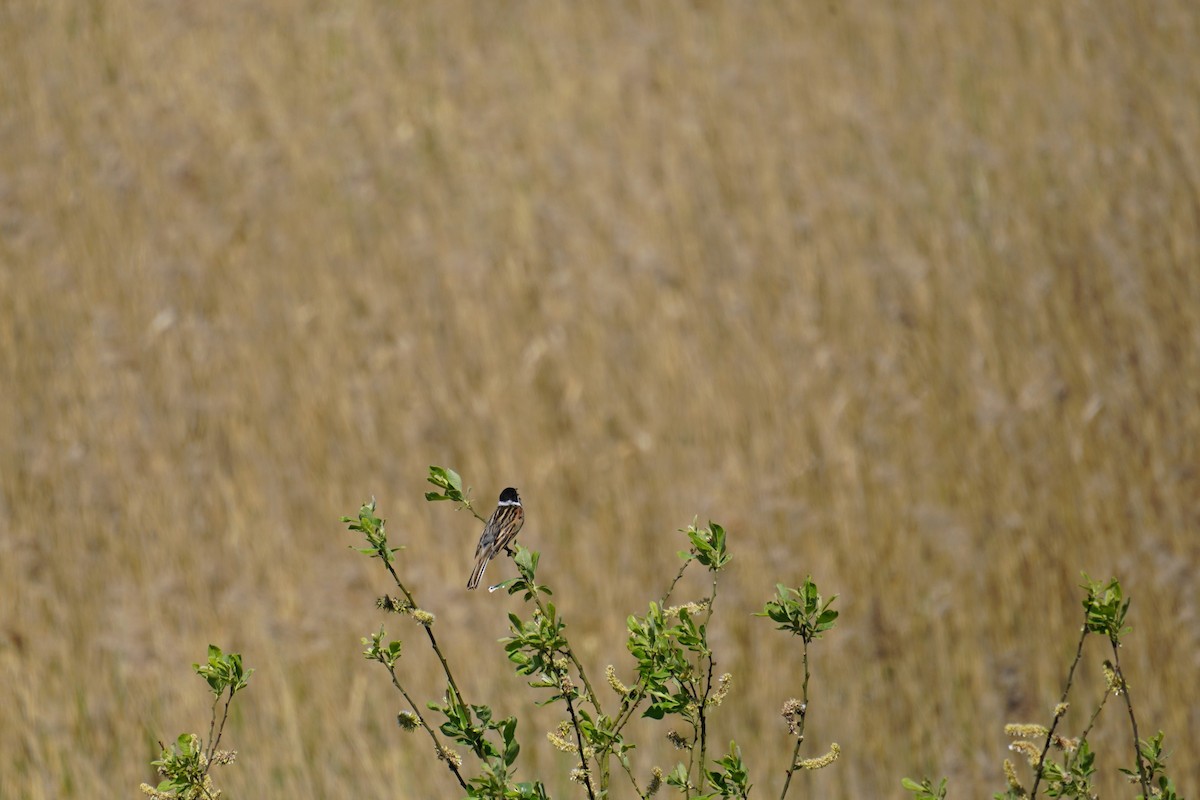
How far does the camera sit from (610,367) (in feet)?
13.8

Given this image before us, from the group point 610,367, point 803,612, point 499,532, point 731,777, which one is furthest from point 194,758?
point 610,367

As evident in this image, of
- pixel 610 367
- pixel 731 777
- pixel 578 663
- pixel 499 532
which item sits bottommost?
pixel 731 777

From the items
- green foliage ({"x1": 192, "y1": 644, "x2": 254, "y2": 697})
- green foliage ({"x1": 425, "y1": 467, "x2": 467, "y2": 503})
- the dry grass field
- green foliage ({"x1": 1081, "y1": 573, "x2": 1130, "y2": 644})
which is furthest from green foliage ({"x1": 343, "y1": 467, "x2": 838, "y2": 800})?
the dry grass field

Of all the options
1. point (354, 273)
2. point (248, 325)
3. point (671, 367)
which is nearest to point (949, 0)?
point (671, 367)

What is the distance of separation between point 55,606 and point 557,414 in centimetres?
170

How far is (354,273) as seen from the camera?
468cm

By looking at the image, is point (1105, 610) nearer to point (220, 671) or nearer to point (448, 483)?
point (448, 483)

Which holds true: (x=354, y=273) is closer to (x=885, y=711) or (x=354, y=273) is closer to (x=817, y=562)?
(x=817, y=562)

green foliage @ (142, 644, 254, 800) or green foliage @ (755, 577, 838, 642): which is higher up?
green foliage @ (755, 577, 838, 642)

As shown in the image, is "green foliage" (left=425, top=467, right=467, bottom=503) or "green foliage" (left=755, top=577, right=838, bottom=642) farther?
"green foliage" (left=755, top=577, right=838, bottom=642)

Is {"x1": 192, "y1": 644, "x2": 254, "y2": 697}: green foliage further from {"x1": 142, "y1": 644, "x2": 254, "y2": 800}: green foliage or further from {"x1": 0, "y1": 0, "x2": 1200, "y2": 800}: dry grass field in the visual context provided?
{"x1": 0, "y1": 0, "x2": 1200, "y2": 800}: dry grass field

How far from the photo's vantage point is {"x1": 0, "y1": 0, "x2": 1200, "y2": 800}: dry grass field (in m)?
3.30

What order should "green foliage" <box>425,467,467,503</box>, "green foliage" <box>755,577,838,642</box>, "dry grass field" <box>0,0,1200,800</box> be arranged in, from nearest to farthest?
"green foliage" <box>425,467,467,503</box>, "green foliage" <box>755,577,838,642</box>, "dry grass field" <box>0,0,1200,800</box>

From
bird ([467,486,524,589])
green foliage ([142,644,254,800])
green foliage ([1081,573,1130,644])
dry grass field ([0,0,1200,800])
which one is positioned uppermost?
dry grass field ([0,0,1200,800])
